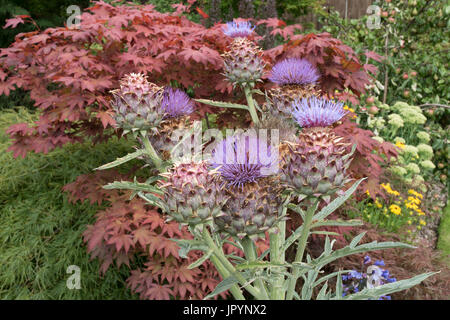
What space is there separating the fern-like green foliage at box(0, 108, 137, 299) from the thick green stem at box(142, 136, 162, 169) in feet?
5.00

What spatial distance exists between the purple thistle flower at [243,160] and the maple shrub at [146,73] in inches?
48.0

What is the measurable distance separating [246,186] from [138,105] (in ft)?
1.55

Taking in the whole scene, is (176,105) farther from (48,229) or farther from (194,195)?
(48,229)

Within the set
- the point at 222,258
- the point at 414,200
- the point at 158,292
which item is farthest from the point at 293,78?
the point at 414,200

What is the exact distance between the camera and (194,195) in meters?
1.10

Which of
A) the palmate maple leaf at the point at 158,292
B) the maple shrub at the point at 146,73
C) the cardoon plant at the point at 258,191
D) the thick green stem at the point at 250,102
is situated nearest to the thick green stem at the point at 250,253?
the cardoon plant at the point at 258,191

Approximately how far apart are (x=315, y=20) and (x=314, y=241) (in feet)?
21.2

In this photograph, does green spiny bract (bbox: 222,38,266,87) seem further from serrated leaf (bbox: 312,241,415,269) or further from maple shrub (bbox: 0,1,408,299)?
serrated leaf (bbox: 312,241,415,269)

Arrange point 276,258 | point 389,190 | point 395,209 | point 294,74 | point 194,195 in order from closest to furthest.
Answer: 1. point 194,195
2. point 276,258
3. point 294,74
4. point 395,209
5. point 389,190

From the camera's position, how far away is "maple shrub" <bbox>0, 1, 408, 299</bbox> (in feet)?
7.63

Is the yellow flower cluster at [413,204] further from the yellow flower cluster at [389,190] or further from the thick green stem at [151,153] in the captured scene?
the thick green stem at [151,153]

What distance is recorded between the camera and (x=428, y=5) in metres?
5.62

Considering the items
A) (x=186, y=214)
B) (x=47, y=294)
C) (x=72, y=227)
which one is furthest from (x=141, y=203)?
(x=186, y=214)

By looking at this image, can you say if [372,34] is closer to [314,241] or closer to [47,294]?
[314,241]
